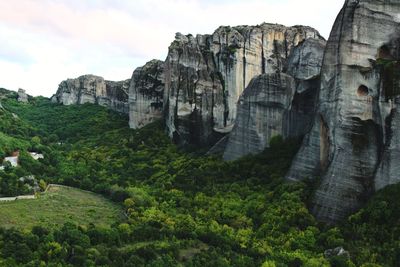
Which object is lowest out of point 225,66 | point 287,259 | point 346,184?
point 287,259

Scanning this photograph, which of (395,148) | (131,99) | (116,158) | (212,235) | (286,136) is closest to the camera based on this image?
(395,148)

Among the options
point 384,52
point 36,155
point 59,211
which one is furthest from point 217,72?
point 384,52

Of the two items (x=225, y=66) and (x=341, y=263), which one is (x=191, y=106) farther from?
(x=341, y=263)

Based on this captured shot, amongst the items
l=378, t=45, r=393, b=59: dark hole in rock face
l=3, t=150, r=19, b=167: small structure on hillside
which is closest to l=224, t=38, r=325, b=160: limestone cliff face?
l=378, t=45, r=393, b=59: dark hole in rock face

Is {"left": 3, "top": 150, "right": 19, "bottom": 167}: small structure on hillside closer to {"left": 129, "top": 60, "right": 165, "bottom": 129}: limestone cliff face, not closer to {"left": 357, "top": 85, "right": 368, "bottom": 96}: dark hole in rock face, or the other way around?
{"left": 129, "top": 60, "right": 165, "bottom": 129}: limestone cliff face

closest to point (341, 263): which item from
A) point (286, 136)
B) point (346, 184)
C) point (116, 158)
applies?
point (346, 184)

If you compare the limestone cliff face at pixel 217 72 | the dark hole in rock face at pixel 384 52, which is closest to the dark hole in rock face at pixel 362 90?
the dark hole in rock face at pixel 384 52
